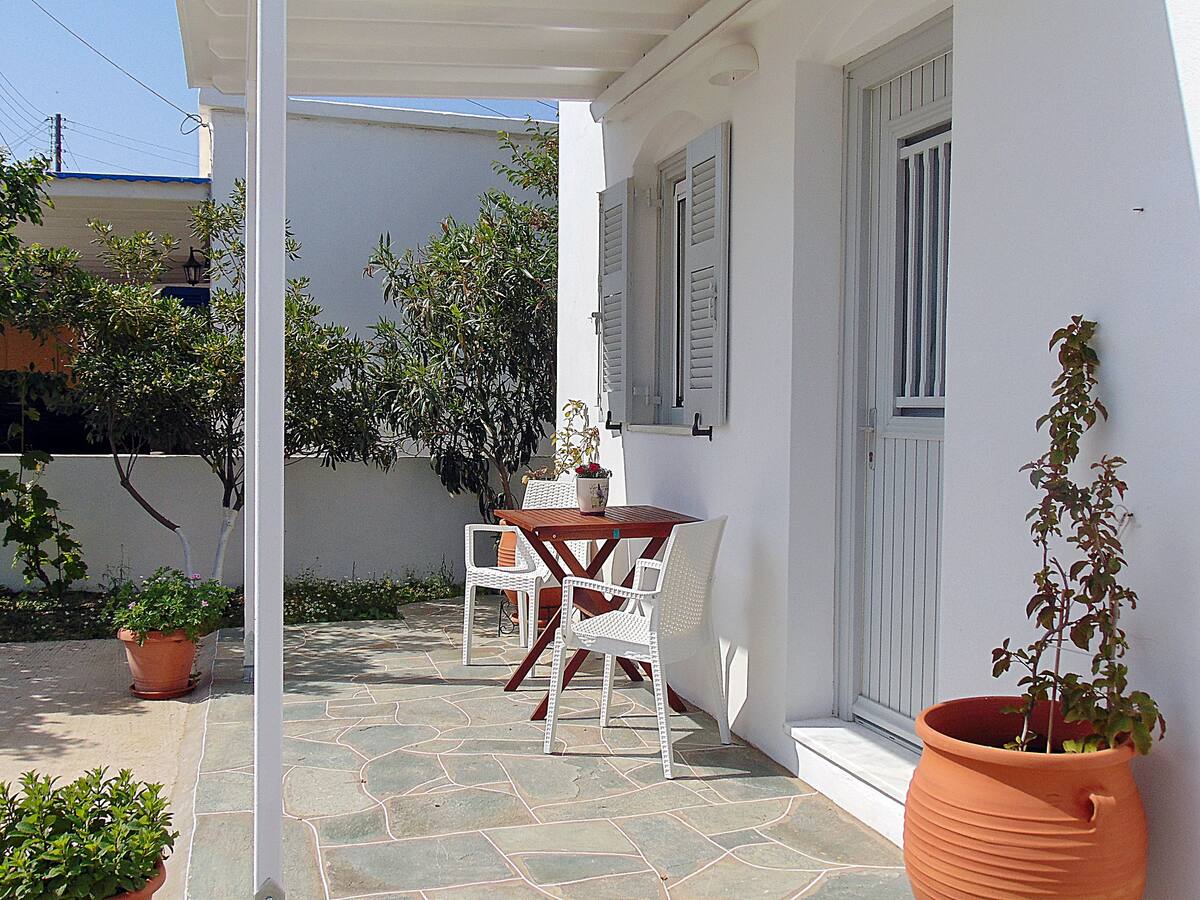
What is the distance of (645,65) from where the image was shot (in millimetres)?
5418

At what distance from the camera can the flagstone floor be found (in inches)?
127

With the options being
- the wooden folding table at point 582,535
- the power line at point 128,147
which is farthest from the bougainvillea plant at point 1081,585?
the power line at point 128,147

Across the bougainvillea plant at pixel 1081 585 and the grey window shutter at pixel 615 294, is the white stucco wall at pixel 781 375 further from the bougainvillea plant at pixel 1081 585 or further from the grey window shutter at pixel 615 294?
the bougainvillea plant at pixel 1081 585

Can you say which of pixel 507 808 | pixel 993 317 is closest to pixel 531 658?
pixel 507 808

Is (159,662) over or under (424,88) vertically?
under

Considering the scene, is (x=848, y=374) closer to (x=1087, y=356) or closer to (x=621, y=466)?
(x=1087, y=356)

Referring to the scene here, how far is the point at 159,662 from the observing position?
5359 mm

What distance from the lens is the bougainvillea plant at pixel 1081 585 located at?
2.33 meters

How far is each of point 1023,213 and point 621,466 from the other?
11.5 ft

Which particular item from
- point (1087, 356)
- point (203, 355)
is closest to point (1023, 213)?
point (1087, 356)

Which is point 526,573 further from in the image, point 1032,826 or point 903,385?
point 1032,826

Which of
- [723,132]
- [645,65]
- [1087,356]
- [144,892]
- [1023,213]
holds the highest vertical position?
[645,65]

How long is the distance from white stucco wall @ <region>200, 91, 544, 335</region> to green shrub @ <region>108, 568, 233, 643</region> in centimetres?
398

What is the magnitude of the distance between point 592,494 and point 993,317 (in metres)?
2.54
